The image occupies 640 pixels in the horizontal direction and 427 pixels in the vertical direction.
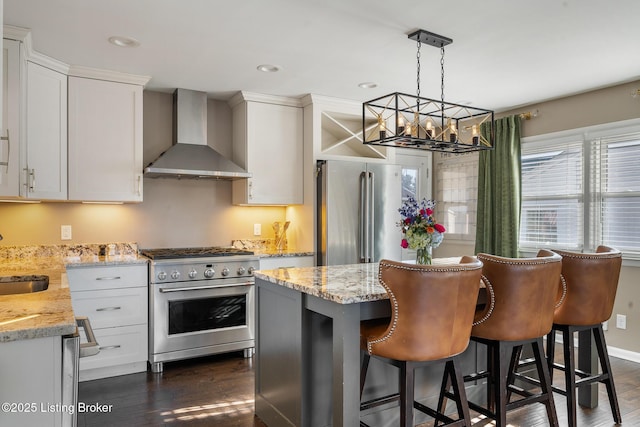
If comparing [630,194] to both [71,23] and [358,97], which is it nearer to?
[358,97]

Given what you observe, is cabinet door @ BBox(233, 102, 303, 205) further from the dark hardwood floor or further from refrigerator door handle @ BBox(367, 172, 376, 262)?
the dark hardwood floor

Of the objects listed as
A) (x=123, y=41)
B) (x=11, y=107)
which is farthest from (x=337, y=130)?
(x=11, y=107)

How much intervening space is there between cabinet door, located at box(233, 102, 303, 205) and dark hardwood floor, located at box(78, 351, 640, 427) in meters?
1.64

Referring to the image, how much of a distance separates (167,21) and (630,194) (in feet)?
13.3

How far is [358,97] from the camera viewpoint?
14.9 ft

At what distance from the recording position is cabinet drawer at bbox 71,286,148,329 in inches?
133

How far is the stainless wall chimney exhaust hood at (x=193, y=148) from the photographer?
4016 millimetres

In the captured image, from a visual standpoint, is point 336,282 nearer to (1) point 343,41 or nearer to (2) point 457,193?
(1) point 343,41

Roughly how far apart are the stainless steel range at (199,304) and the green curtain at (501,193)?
8.77 ft

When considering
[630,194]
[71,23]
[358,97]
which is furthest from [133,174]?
[630,194]

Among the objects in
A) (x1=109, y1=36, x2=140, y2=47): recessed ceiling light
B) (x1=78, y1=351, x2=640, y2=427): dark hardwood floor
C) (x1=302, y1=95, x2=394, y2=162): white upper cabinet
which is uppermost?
(x1=109, y1=36, x2=140, y2=47): recessed ceiling light

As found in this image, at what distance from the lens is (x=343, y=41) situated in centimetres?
304

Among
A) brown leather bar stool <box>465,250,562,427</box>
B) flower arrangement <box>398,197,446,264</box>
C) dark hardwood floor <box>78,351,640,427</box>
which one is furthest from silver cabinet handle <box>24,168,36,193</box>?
brown leather bar stool <box>465,250,562,427</box>

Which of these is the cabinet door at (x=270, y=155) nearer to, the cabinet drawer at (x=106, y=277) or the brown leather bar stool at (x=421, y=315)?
the cabinet drawer at (x=106, y=277)
